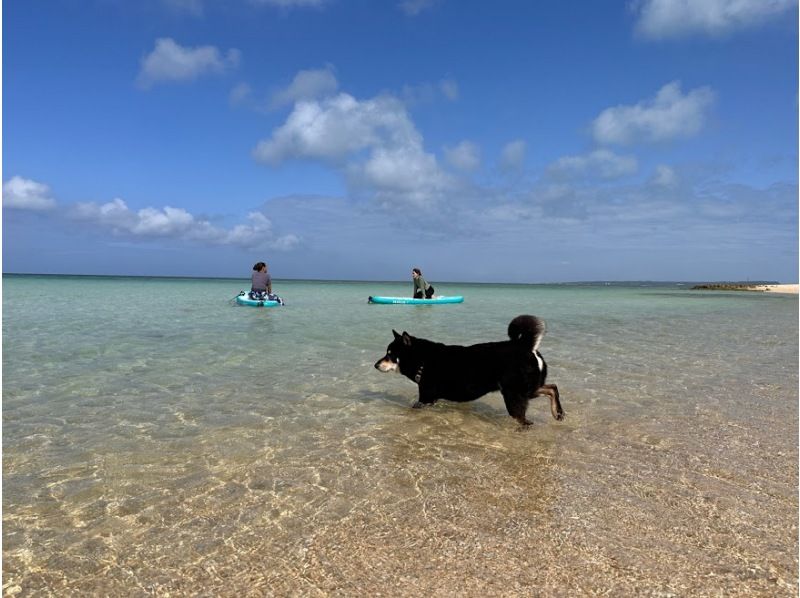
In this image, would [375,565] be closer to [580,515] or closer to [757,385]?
[580,515]

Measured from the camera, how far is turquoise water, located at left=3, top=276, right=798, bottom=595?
3176 millimetres

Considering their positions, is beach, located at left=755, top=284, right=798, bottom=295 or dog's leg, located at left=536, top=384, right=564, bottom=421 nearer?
dog's leg, located at left=536, top=384, right=564, bottom=421

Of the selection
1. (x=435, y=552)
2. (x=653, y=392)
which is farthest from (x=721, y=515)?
(x=653, y=392)

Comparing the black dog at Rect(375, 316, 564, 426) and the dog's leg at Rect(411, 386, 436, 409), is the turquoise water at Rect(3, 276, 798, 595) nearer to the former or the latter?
the dog's leg at Rect(411, 386, 436, 409)

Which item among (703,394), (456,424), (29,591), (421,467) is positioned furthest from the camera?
(703,394)

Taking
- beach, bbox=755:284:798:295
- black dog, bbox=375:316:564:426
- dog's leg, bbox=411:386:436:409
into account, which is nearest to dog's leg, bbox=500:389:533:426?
black dog, bbox=375:316:564:426

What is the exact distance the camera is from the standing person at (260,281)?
2577 centimetres

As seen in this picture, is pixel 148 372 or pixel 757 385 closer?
pixel 757 385

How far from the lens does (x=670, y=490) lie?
4406 mm

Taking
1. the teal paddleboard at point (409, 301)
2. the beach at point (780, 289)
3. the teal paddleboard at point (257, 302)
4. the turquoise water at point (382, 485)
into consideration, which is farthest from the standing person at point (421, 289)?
the beach at point (780, 289)

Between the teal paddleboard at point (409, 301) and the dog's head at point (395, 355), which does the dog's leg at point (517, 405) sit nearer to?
the dog's head at point (395, 355)

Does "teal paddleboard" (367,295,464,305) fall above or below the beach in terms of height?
below

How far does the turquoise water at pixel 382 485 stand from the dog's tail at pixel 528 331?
1173 millimetres

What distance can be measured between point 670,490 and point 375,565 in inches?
115
